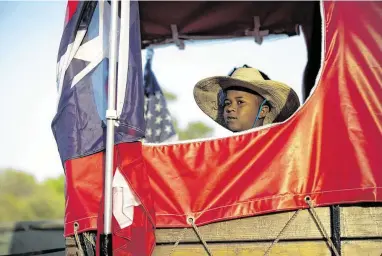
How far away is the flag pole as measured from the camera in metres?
2.49

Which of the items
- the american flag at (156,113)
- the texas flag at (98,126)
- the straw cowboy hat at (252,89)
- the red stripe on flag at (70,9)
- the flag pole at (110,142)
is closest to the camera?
the flag pole at (110,142)

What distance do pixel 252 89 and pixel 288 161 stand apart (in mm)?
914

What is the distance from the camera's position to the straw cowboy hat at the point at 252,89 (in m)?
3.34

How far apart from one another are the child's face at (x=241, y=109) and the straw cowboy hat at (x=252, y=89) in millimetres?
66

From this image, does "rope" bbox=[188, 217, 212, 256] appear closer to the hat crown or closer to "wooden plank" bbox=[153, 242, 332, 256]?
"wooden plank" bbox=[153, 242, 332, 256]

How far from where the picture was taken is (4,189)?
34.0 m

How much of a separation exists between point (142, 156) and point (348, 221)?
122cm

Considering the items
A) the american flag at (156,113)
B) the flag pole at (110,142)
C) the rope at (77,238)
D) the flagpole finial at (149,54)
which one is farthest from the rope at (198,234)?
the flagpole finial at (149,54)

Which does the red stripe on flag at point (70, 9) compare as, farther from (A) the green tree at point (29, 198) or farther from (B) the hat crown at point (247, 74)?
(A) the green tree at point (29, 198)

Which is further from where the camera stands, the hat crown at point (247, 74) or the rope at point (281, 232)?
the hat crown at point (247, 74)

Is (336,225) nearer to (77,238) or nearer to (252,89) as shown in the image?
(252,89)

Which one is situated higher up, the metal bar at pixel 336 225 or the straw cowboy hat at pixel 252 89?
the straw cowboy hat at pixel 252 89

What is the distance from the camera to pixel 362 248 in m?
2.52

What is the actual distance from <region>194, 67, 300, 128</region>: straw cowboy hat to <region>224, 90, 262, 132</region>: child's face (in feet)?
0.22
